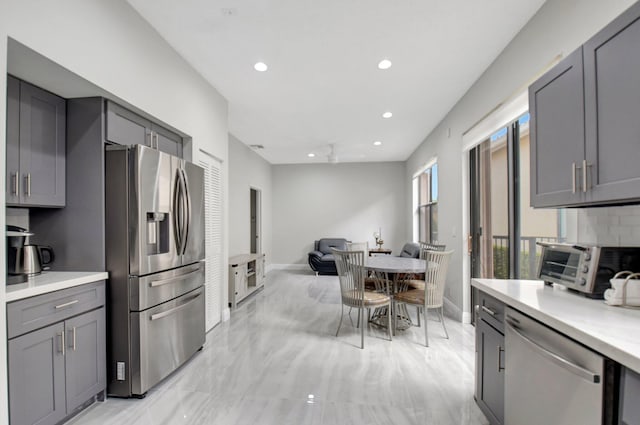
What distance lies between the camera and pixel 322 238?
8.00 m

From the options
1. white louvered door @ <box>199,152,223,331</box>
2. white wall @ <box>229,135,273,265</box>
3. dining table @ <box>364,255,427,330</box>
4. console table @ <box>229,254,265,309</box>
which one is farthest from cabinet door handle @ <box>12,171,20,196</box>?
white wall @ <box>229,135,273,265</box>

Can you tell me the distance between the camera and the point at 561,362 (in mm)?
1113

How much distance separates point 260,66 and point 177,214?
1.70m

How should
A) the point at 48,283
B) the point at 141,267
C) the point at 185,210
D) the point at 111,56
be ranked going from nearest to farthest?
the point at 48,283 → the point at 111,56 → the point at 141,267 → the point at 185,210

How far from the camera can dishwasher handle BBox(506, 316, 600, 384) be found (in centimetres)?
98

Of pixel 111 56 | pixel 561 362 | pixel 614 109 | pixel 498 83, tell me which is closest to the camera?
pixel 561 362

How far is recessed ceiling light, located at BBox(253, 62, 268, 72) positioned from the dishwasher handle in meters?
2.98

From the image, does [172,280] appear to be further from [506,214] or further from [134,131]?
[506,214]

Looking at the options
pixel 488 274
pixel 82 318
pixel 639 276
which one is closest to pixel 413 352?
pixel 488 274

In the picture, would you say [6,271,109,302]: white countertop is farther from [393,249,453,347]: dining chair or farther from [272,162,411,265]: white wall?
[272,162,411,265]: white wall

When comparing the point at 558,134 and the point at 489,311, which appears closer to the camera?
the point at 558,134

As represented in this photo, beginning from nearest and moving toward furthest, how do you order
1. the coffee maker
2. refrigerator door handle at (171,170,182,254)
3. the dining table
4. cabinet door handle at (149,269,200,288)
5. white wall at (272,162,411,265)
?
the coffee maker
cabinet door handle at (149,269,200,288)
refrigerator door handle at (171,170,182,254)
the dining table
white wall at (272,162,411,265)

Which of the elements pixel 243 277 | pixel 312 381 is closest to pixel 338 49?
pixel 312 381

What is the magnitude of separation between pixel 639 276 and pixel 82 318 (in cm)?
313
